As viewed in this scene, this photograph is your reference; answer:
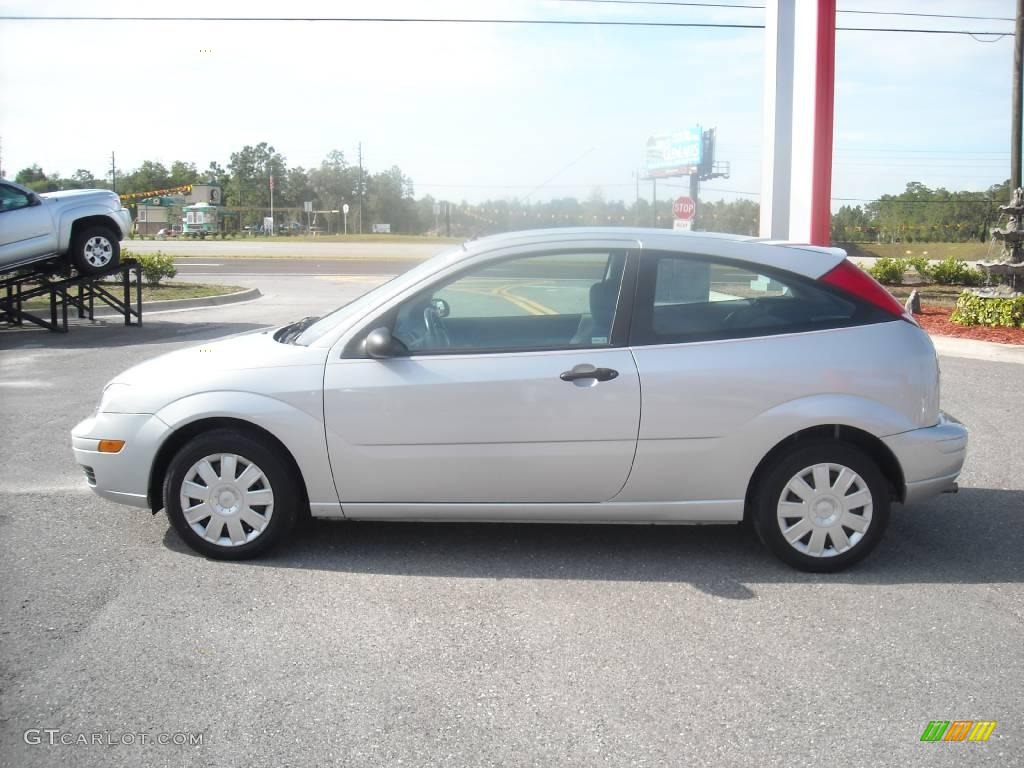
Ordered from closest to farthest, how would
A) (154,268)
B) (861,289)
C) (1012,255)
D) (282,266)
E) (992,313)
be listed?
1. (861,289)
2. (992,313)
3. (1012,255)
4. (154,268)
5. (282,266)

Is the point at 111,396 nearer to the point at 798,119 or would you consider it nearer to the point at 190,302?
the point at 798,119

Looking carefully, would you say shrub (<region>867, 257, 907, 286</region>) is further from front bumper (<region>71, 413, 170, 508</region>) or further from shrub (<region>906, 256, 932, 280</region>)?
front bumper (<region>71, 413, 170, 508</region>)

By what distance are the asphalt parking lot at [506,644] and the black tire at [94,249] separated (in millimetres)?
9594

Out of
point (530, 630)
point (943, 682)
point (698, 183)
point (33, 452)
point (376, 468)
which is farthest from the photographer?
point (698, 183)

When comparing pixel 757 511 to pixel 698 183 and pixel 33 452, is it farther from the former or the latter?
pixel 698 183

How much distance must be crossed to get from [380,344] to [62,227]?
37.8 feet

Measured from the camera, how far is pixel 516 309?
5.09m

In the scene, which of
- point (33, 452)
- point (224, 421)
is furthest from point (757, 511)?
point (33, 452)

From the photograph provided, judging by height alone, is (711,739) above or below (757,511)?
below

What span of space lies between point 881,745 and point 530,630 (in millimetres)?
1453

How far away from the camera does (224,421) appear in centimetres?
473

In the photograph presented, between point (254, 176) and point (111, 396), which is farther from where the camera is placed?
point (254, 176)

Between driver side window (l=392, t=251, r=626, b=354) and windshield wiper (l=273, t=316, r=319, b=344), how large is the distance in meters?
0.70

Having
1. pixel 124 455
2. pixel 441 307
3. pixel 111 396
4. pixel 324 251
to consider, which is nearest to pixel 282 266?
pixel 324 251
